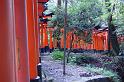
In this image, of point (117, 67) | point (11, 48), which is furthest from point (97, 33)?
point (11, 48)

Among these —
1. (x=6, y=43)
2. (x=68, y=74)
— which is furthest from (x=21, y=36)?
(x=68, y=74)

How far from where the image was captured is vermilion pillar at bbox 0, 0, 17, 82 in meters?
1.60

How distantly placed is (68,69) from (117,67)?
7.67ft

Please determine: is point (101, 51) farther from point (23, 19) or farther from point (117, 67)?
point (23, 19)

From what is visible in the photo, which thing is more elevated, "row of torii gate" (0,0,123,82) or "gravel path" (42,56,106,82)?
"row of torii gate" (0,0,123,82)

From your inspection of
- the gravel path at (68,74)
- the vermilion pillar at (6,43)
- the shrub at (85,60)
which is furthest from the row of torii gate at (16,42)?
the shrub at (85,60)

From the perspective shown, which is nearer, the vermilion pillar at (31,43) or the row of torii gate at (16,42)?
the row of torii gate at (16,42)

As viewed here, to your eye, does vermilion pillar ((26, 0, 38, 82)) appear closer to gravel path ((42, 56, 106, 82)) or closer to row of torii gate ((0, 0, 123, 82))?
row of torii gate ((0, 0, 123, 82))

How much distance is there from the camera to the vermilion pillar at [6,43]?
160 centimetres

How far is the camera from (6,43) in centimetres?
162

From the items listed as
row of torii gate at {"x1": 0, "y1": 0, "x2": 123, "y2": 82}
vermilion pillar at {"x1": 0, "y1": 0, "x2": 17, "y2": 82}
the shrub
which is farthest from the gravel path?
vermilion pillar at {"x1": 0, "y1": 0, "x2": 17, "y2": 82}

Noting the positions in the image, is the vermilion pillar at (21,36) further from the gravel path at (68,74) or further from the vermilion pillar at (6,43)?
the gravel path at (68,74)

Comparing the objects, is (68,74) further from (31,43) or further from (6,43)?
(6,43)

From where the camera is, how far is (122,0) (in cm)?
1238
